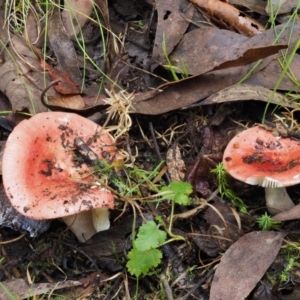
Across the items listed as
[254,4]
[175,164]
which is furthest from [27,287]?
[254,4]

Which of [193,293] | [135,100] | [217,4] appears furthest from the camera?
[217,4]

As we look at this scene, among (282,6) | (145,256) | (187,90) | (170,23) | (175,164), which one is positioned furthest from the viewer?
(282,6)

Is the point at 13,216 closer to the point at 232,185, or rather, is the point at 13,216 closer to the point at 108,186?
the point at 108,186

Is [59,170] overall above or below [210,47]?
below

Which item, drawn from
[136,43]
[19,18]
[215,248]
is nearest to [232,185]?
Result: [215,248]

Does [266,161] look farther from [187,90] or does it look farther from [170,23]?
[170,23]

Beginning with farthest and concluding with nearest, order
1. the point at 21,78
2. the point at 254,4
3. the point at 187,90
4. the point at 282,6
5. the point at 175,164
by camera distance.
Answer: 1. the point at 254,4
2. the point at 282,6
3. the point at 21,78
4. the point at 187,90
5. the point at 175,164

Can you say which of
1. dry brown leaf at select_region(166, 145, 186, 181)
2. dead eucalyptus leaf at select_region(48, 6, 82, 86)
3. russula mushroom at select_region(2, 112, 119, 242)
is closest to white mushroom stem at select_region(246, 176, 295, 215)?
dry brown leaf at select_region(166, 145, 186, 181)
